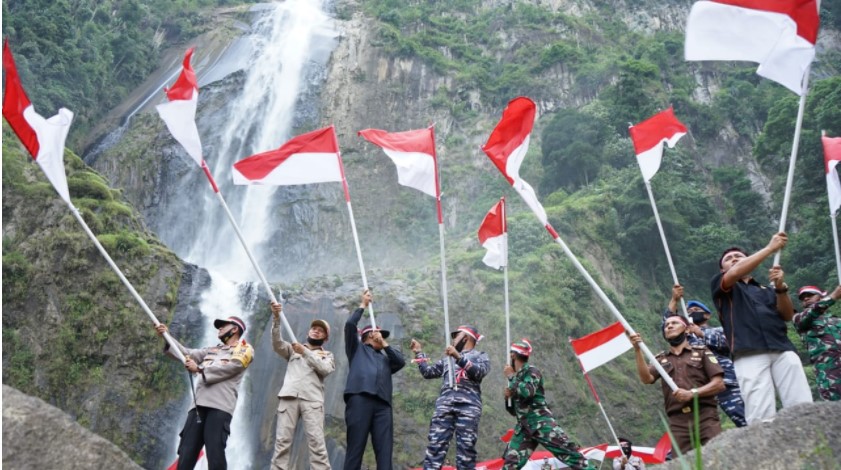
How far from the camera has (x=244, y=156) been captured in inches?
1123

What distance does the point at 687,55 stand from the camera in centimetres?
517

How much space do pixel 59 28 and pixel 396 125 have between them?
14662 mm

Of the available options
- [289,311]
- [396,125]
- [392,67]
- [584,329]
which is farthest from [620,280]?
[392,67]

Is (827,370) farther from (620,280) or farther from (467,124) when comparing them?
(467,124)

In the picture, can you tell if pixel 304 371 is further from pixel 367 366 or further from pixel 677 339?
pixel 677 339

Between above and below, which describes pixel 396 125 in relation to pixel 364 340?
above

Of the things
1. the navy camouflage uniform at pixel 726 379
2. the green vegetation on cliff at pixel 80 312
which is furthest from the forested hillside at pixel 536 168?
the navy camouflage uniform at pixel 726 379

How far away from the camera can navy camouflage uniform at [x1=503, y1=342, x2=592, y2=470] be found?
18.4ft

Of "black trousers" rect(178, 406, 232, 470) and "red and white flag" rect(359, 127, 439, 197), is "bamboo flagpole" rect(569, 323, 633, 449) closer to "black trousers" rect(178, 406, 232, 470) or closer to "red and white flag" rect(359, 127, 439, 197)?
"red and white flag" rect(359, 127, 439, 197)

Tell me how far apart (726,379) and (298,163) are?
14.6 feet

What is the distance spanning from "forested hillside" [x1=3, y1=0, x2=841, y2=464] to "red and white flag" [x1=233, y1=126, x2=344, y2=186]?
9397 millimetres

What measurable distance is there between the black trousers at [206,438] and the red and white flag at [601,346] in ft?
15.8

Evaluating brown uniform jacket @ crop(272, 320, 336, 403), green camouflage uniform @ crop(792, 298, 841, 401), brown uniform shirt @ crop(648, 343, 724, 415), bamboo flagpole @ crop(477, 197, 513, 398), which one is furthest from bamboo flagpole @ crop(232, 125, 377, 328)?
green camouflage uniform @ crop(792, 298, 841, 401)

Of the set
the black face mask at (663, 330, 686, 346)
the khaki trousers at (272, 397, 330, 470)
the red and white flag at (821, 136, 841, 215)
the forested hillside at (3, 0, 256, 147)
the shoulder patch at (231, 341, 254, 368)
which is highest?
the forested hillside at (3, 0, 256, 147)
